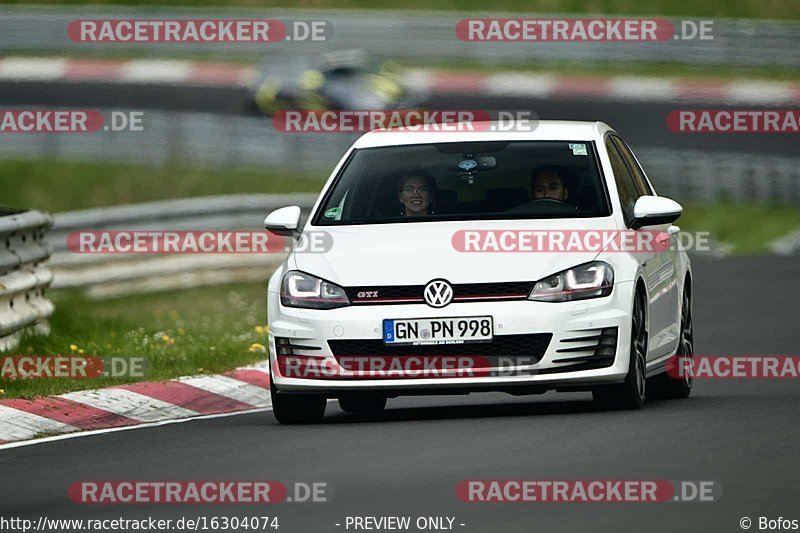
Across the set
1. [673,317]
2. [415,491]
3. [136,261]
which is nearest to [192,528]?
[415,491]

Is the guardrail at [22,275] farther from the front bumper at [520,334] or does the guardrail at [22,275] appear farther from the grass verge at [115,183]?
the grass verge at [115,183]

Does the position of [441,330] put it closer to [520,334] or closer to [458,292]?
[458,292]

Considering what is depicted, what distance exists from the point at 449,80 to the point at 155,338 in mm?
26773

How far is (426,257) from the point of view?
1107 cm

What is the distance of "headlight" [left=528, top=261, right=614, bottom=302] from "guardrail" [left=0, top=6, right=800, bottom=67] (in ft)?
98.2

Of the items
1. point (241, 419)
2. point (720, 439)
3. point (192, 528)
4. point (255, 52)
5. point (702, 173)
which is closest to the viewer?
point (192, 528)

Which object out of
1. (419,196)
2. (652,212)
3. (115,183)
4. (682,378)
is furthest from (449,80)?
(652,212)

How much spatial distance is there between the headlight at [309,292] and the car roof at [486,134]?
4.10 ft

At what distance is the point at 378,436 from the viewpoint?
1048 centimetres

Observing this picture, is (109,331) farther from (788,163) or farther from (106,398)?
(788,163)

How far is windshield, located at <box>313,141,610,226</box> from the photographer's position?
11742mm

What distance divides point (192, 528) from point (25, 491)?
4.45 ft

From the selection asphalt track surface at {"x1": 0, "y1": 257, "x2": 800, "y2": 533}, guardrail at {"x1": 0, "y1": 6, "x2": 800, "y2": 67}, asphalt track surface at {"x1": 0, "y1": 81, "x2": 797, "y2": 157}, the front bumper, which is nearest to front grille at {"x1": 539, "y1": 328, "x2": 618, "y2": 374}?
the front bumper

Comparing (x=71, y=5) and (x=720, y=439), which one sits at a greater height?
(x=71, y=5)
